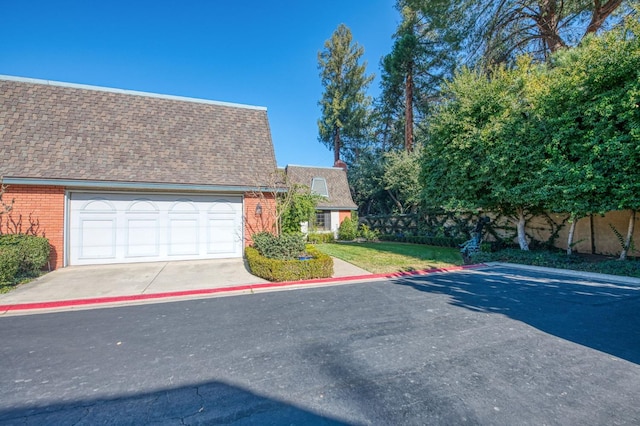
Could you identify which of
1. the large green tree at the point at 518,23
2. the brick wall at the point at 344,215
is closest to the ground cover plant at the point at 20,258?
the brick wall at the point at 344,215

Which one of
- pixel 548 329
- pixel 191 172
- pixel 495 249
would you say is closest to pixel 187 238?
pixel 191 172

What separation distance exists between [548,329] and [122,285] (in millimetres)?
8613

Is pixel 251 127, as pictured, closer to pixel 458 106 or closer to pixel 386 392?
pixel 458 106

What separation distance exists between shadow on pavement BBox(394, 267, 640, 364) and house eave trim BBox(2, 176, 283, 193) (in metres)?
6.20

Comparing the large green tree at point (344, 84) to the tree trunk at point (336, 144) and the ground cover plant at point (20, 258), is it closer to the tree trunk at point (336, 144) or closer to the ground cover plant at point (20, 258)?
the tree trunk at point (336, 144)

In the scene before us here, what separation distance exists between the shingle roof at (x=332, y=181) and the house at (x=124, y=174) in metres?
9.62

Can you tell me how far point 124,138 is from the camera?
9883mm

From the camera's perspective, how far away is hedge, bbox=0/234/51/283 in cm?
638

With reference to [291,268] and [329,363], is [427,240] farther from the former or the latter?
[329,363]

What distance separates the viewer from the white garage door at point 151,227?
9086 millimetres

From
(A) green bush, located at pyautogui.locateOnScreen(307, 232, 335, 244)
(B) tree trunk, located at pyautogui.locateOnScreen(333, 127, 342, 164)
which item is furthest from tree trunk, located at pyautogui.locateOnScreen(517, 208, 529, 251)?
(B) tree trunk, located at pyautogui.locateOnScreen(333, 127, 342, 164)

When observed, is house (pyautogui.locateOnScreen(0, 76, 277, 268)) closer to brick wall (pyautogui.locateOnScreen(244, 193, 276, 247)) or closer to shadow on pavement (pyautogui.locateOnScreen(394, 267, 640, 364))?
brick wall (pyautogui.locateOnScreen(244, 193, 276, 247))

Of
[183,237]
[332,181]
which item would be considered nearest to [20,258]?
[183,237]

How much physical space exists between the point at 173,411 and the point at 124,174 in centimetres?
881
